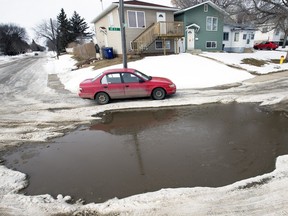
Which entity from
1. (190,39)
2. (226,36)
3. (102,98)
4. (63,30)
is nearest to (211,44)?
(190,39)

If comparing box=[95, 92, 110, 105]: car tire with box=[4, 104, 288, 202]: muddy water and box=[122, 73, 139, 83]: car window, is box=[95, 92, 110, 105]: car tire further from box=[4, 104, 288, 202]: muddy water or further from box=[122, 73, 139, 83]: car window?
box=[4, 104, 288, 202]: muddy water

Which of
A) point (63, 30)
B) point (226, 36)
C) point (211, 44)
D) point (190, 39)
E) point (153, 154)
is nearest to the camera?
point (153, 154)

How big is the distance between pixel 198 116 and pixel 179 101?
197 cm

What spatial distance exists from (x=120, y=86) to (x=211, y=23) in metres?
21.6

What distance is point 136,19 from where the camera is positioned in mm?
21906

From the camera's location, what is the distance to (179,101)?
944cm

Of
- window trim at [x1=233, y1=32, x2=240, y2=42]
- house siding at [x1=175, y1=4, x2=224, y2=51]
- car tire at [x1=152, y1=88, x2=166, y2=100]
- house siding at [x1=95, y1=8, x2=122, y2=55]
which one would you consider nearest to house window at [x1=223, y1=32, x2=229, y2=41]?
window trim at [x1=233, y1=32, x2=240, y2=42]

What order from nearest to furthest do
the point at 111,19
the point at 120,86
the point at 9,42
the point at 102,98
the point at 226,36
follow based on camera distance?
the point at 120,86
the point at 102,98
the point at 111,19
the point at 226,36
the point at 9,42

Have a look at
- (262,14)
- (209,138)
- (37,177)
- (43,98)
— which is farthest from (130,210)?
(262,14)

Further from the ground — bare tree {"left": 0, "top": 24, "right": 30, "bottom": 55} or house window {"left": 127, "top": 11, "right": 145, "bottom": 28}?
bare tree {"left": 0, "top": 24, "right": 30, "bottom": 55}

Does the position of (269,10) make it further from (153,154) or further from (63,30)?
(63,30)

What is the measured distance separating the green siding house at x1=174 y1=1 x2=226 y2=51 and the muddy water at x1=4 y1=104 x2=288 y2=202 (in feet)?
64.4

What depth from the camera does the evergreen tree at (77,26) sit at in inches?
2443

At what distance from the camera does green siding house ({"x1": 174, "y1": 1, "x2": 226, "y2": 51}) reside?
24781 mm
